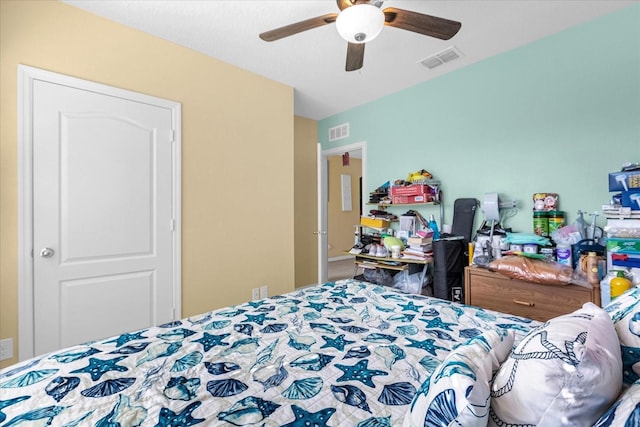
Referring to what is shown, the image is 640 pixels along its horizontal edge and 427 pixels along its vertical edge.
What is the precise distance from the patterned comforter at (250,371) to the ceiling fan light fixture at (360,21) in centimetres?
149

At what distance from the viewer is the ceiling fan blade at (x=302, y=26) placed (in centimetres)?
164

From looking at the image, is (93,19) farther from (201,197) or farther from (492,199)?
(492,199)

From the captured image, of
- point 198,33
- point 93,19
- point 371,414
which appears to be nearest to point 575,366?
point 371,414

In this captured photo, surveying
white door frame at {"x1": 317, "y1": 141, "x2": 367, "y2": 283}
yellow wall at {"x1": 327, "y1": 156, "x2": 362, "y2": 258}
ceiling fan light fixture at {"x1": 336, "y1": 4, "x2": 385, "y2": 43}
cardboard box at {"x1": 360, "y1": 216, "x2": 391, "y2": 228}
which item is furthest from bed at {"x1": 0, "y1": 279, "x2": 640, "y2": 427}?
yellow wall at {"x1": 327, "y1": 156, "x2": 362, "y2": 258}

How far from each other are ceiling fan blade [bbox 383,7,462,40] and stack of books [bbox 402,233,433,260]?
1.84 metres

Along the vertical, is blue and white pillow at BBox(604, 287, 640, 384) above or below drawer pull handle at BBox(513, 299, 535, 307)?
above

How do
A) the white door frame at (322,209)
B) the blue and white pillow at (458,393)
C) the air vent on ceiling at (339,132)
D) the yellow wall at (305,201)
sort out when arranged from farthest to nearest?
1. the yellow wall at (305,201)
2. the air vent on ceiling at (339,132)
3. the white door frame at (322,209)
4. the blue and white pillow at (458,393)

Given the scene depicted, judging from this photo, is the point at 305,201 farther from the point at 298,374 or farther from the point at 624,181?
the point at 298,374

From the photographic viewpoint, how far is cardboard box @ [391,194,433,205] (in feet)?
9.82

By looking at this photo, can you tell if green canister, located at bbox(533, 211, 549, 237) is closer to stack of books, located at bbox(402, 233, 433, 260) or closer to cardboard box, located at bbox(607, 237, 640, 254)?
cardboard box, located at bbox(607, 237, 640, 254)

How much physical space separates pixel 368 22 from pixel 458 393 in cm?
163

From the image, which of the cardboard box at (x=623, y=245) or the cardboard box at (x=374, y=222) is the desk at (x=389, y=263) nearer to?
the cardboard box at (x=374, y=222)

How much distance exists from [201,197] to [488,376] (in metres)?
2.55

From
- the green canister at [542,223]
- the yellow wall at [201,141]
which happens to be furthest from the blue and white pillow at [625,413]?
the yellow wall at [201,141]
